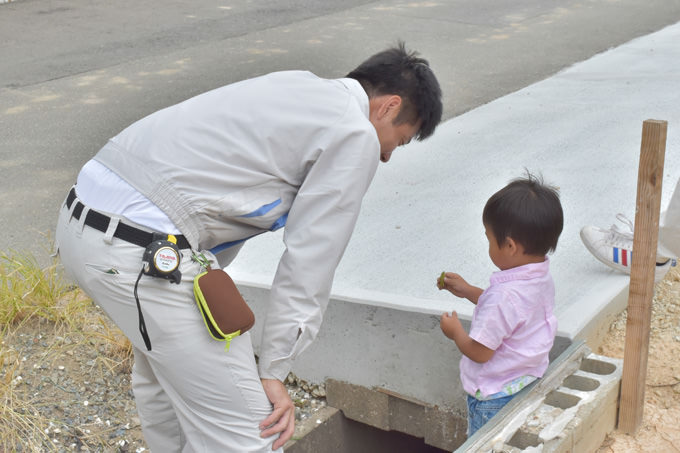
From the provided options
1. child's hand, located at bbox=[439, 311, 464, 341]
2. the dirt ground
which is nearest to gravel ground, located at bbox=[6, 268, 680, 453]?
the dirt ground

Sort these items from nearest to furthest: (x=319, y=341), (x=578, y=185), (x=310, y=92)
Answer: (x=310, y=92)
(x=319, y=341)
(x=578, y=185)

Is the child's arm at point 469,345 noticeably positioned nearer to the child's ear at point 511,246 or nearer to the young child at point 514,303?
the young child at point 514,303

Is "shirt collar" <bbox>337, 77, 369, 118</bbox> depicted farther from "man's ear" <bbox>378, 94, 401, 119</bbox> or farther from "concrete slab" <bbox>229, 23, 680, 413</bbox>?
"concrete slab" <bbox>229, 23, 680, 413</bbox>

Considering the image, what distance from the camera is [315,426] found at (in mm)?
3398

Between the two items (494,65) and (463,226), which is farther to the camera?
(494,65)

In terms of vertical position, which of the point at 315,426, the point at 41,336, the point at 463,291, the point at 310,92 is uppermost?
the point at 310,92

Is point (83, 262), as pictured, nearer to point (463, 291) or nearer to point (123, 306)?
point (123, 306)

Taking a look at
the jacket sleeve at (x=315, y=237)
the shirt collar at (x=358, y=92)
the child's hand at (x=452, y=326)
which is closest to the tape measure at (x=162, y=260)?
the jacket sleeve at (x=315, y=237)

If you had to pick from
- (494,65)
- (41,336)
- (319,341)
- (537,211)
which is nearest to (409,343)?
(319,341)

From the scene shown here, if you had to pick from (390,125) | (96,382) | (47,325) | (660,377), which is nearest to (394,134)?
(390,125)

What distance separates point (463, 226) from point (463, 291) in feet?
4.52

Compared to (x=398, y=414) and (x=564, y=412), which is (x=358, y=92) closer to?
(x=564, y=412)

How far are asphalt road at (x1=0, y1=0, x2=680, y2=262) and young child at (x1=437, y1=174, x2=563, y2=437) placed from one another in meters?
2.83

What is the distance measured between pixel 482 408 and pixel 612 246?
108 cm
